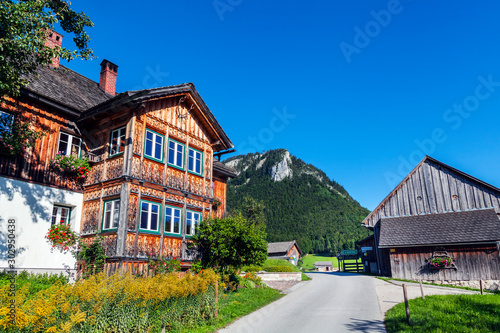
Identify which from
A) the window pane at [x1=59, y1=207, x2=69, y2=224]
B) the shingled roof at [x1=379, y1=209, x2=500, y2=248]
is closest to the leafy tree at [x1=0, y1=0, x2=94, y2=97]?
the window pane at [x1=59, y1=207, x2=69, y2=224]

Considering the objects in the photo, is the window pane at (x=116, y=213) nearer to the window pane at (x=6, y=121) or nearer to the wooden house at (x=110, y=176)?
the wooden house at (x=110, y=176)

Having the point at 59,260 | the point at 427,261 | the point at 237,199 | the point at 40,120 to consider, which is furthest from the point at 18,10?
the point at 237,199

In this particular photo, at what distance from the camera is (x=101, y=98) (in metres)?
20.7

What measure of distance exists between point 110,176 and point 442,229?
25.3 metres

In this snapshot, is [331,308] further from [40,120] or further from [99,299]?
[40,120]

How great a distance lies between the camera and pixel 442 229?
2747 cm

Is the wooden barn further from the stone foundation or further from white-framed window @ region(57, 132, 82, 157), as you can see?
white-framed window @ region(57, 132, 82, 157)

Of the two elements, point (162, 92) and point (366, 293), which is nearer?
point (162, 92)

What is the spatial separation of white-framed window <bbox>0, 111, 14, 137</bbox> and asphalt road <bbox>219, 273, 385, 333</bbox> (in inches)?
429

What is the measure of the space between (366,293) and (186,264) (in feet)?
32.5

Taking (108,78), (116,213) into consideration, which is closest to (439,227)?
(116,213)

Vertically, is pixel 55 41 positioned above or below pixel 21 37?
above

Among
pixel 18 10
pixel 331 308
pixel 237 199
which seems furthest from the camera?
pixel 237 199

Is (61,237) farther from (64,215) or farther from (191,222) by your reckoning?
(191,222)
